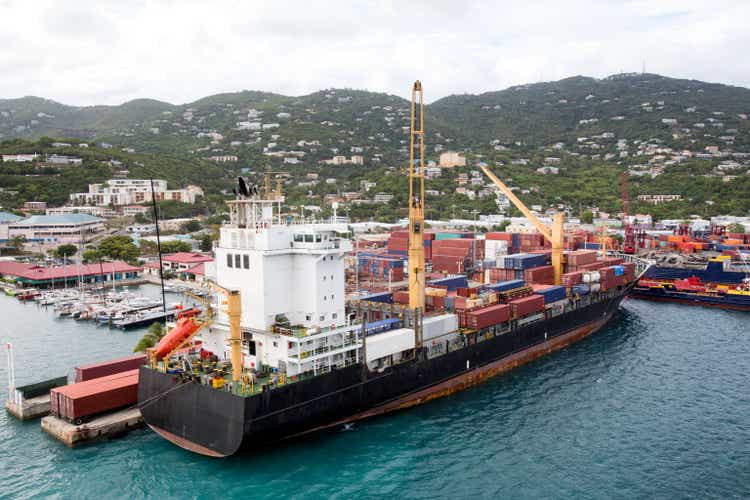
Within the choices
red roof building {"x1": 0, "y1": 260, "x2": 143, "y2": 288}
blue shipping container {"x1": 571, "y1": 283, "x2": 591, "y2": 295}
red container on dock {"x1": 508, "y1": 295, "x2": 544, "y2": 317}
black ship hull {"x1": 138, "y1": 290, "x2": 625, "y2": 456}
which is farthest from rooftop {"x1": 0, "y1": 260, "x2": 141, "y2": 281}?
blue shipping container {"x1": 571, "y1": 283, "x2": 591, "y2": 295}

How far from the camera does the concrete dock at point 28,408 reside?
2238cm

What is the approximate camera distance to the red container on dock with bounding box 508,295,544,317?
31469mm

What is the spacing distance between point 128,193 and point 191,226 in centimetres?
1943

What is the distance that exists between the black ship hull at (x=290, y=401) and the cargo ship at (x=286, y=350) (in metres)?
0.05

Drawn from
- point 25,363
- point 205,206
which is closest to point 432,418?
point 25,363

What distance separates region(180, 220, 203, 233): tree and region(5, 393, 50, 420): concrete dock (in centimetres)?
6654

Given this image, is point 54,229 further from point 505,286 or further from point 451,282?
point 505,286

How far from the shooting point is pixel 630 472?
744 inches

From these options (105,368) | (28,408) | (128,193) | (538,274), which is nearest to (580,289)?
(538,274)

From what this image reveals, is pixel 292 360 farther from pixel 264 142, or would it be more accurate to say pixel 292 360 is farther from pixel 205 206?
pixel 264 142

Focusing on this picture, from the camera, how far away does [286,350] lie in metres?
20.4

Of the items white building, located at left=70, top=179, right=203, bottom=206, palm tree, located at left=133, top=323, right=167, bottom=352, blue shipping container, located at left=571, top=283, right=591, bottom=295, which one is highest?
white building, located at left=70, top=179, right=203, bottom=206

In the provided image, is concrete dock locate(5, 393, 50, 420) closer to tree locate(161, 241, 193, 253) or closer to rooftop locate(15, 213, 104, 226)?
tree locate(161, 241, 193, 253)

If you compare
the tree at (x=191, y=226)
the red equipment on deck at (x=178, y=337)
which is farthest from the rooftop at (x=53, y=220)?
the red equipment on deck at (x=178, y=337)
